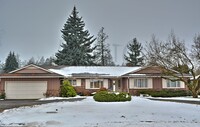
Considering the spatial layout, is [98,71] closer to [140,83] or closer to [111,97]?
[140,83]

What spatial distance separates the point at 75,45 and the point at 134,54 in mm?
15935

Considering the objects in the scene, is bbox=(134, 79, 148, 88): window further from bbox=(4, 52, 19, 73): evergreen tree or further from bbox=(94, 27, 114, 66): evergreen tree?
bbox=(4, 52, 19, 73): evergreen tree

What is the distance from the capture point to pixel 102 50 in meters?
59.2

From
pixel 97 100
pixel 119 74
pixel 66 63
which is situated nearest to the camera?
pixel 97 100

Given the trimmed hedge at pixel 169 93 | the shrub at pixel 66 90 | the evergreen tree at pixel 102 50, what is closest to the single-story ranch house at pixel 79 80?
the shrub at pixel 66 90

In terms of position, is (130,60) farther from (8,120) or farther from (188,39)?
(8,120)

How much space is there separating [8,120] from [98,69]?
2846 centimetres

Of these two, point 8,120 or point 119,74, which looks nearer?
point 8,120

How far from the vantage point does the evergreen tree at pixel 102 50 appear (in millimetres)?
58378

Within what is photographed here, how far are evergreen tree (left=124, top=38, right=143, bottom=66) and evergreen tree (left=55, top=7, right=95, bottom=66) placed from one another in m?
10.3

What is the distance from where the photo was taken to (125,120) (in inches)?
470

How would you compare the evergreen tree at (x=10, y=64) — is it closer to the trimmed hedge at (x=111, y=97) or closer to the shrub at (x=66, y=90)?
the shrub at (x=66, y=90)

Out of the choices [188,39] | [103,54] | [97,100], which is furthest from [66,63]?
[97,100]

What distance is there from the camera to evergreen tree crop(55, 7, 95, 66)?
5200 centimetres
